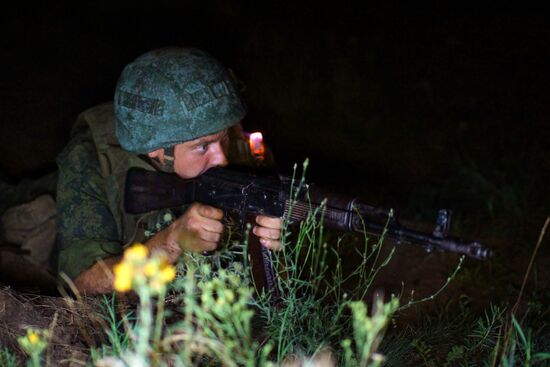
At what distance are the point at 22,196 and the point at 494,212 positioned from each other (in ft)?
12.2

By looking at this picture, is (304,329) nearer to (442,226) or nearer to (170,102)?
(442,226)

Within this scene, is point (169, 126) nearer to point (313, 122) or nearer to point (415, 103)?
point (313, 122)

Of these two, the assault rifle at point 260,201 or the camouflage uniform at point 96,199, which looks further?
the camouflage uniform at point 96,199

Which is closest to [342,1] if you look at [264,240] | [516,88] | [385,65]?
[385,65]

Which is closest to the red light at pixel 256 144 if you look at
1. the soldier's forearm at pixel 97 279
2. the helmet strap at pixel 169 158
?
the helmet strap at pixel 169 158

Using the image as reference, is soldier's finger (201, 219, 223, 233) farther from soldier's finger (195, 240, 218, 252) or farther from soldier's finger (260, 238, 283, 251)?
soldier's finger (260, 238, 283, 251)

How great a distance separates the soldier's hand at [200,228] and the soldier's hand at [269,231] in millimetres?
190

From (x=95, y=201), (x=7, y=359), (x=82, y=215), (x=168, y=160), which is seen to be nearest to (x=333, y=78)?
(x=168, y=160)

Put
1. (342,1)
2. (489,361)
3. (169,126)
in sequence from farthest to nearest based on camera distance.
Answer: (342,1) < (169,126) < (489,361)

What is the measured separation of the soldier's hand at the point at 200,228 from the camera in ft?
9.66

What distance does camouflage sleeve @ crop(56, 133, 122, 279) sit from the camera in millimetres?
3393

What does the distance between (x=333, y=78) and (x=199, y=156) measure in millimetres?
3372

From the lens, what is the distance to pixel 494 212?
502 centimetres

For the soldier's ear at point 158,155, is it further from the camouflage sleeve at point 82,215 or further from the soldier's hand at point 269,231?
the soldier's hand at point 269,231
